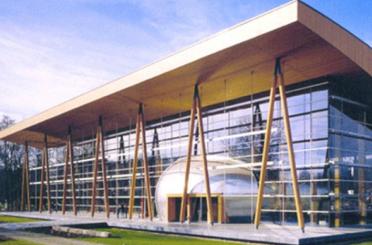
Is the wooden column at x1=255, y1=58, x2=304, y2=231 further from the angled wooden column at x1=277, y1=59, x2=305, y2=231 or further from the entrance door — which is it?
the entrance door

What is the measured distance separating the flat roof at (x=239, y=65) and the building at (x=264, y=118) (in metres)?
0.05

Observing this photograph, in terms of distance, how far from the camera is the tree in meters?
60.4

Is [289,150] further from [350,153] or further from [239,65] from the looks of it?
[350,153]

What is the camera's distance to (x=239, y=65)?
24281 mm

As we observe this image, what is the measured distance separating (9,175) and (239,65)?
1795 inches

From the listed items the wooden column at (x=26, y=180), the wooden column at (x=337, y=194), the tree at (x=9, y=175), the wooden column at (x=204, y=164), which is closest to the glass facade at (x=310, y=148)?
the wooden column at (x=337, y=194)

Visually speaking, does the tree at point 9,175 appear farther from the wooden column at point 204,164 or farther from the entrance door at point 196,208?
the wooden column at point 204,164

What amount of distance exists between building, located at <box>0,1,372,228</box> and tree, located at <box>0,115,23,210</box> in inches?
1134

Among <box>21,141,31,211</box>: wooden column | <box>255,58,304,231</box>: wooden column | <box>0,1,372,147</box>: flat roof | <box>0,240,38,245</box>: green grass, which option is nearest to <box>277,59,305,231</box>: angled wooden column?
<box>255,58,304,231</box>: wooden column

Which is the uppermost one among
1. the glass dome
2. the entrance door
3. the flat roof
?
the flat roof

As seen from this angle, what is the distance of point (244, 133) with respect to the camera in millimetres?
28172

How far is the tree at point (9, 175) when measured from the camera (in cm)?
6041

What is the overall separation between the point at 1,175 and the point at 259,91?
43.5m

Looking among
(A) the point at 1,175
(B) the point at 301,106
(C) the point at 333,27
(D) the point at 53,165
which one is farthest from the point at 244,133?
(A) the point at 1,175
